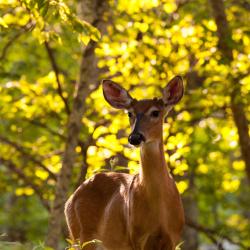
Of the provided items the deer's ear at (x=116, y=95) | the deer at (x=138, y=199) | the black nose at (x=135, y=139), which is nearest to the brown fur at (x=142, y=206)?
the deer at (x=138, y=199)

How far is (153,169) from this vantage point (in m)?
8.69

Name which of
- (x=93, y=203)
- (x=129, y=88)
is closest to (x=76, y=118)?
(x=129, y=88)

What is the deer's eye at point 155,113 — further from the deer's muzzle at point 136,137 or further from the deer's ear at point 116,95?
the deer's ear at point 116,95

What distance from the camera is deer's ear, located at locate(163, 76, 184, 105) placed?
9414 mm

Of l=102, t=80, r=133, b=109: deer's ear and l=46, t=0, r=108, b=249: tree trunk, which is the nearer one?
l=102, t=80, r=133, b=109: deer's ear

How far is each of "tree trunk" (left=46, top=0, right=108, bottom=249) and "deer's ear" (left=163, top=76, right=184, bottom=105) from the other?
3.50m

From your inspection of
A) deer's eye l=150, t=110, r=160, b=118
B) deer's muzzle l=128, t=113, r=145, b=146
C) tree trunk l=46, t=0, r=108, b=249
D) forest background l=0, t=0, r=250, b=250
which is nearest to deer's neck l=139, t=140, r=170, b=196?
deer's muzzle l=128, t=113, r=145, b=146

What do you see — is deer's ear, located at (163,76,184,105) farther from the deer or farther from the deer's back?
the deer's back

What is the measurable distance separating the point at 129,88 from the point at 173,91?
582 cm

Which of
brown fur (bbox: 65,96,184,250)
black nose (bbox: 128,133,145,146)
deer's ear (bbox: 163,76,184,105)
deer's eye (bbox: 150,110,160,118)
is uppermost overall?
Answer: deer's ear (bbox: 163,76,184,105)

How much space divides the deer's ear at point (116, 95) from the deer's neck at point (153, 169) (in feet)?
2.65

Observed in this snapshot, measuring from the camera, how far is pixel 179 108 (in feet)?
47.8

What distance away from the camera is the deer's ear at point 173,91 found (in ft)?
30.9

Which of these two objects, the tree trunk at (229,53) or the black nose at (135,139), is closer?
the black nose at (135,139)
